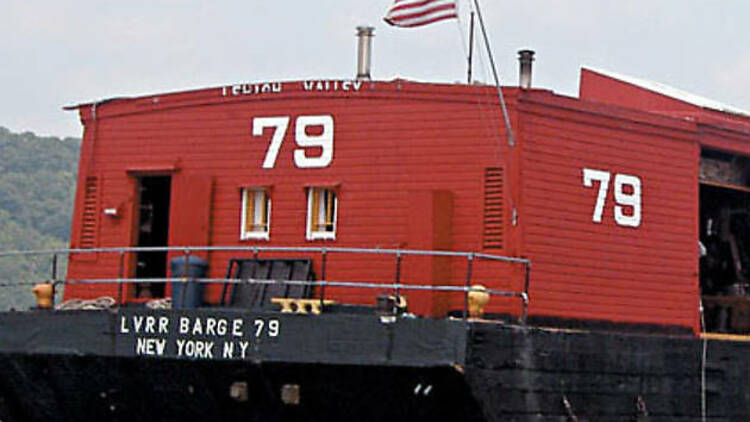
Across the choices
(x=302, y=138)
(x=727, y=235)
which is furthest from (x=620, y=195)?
(x=302, y=138)

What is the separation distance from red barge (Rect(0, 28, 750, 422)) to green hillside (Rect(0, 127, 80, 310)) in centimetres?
6507

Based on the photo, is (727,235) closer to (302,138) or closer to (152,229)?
(302,138)

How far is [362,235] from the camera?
49.0 feet

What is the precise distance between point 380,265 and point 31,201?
8843cm

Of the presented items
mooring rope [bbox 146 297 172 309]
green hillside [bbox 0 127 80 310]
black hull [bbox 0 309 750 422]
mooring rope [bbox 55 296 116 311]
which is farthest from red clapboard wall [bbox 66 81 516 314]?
green hillside [bbox 0 127 80 310]

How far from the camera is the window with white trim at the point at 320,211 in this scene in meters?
15.2

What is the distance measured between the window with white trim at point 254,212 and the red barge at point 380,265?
0.03 meters

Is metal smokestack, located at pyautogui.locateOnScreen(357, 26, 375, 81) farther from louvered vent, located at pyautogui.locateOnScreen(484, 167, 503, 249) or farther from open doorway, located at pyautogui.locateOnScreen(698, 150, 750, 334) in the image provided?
open doorway, located at pyautogui.locateOnScreen(698, 150, 750, 334)

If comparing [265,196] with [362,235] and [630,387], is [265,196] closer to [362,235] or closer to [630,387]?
[362,235]

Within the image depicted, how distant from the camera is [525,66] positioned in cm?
1554

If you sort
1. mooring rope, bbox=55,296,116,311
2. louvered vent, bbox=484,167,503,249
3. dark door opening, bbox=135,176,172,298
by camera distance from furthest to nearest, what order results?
1. dark door opening, bbox=135,176,172,298
2. mooring rope, bbox=55,296,116,311
3. louvered vent, bbox=484,167,503,249

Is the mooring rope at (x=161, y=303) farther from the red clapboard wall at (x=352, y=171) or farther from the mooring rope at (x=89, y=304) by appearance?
the red clapboard wall at (x=352, y=171)

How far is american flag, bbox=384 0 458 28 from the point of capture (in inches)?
588

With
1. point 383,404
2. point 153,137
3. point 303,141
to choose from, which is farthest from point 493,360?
point 153,137
